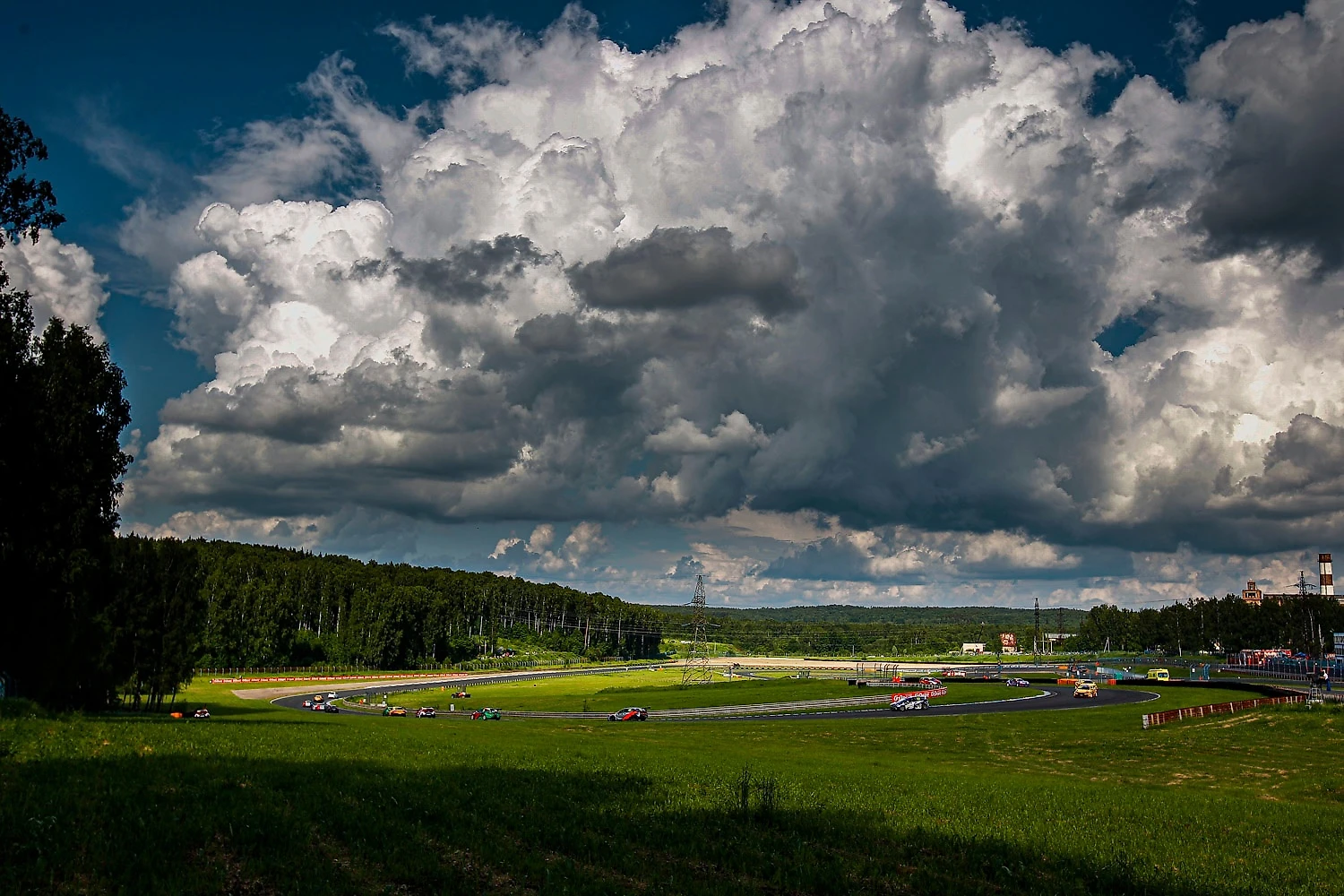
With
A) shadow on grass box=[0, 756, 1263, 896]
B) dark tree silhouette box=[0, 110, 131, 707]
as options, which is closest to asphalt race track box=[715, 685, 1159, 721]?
dark tree silhouette box=[0, 110, 131, 707]

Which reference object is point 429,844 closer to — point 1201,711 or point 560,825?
point 560,825

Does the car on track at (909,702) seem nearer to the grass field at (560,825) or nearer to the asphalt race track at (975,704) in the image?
the asphalt race track at (975,704)

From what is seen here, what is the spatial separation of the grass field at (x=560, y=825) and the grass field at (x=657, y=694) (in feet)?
307

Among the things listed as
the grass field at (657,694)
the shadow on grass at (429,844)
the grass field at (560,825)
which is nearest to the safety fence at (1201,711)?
the grass field at (657,694)

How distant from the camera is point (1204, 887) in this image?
1850 cm

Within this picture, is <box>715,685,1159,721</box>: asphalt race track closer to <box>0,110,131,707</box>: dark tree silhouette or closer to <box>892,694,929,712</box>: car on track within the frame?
<box>892,694,929,712</box>: car on track

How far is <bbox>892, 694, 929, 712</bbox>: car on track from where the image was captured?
113 metres

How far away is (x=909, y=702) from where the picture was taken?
115 meters

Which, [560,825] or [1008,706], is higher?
[560,825]

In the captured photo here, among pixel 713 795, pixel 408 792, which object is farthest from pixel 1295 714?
pixel 408 792

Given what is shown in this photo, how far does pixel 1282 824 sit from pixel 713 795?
1755 cm

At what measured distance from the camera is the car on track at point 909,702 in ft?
370

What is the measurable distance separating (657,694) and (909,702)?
47736mm

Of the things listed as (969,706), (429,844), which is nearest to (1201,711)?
(969,706)
